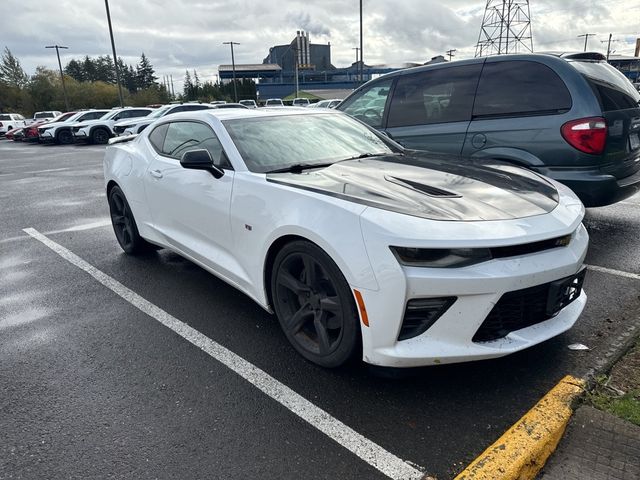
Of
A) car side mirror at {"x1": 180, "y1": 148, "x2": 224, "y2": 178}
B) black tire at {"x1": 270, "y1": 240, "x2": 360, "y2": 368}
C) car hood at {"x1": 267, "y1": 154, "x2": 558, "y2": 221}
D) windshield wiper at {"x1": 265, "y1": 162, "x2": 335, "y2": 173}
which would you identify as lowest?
black tire at {"x1": 270, "y1": 240, "x2": 360, "y2": 368}

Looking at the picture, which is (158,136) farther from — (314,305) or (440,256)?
(440,256)

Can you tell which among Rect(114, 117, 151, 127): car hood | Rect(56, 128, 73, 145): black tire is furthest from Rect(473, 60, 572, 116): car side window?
Rect(56, 128, 73, 145): black tire

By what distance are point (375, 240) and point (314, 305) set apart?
0.66 meters

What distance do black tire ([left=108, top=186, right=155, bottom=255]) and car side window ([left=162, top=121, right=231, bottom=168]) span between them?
3.09ft

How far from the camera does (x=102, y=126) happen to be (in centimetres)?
2306

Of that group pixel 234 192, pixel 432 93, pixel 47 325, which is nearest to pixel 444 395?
pixel 234 192

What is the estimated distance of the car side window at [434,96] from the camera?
5.02 meters

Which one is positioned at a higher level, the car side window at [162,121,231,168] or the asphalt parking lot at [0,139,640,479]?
the car side window at [162,121,231,168]

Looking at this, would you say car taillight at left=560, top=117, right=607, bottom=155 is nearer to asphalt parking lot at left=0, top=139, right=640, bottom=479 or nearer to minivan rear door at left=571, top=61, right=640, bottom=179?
minivan rear door at left=571, top=61, right=640, bottom=179

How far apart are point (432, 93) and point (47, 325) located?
4.38m

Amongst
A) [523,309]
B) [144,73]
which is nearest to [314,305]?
[523,309]

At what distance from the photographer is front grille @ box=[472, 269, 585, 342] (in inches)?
90.1

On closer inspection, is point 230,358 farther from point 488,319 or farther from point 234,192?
point 488,319

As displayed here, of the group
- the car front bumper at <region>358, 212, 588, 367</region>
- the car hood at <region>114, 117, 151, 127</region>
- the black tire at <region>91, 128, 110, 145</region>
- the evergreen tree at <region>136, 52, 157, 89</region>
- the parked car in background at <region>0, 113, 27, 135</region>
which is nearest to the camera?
the car front bumper at <region>358, 212, 588, 367</region>
